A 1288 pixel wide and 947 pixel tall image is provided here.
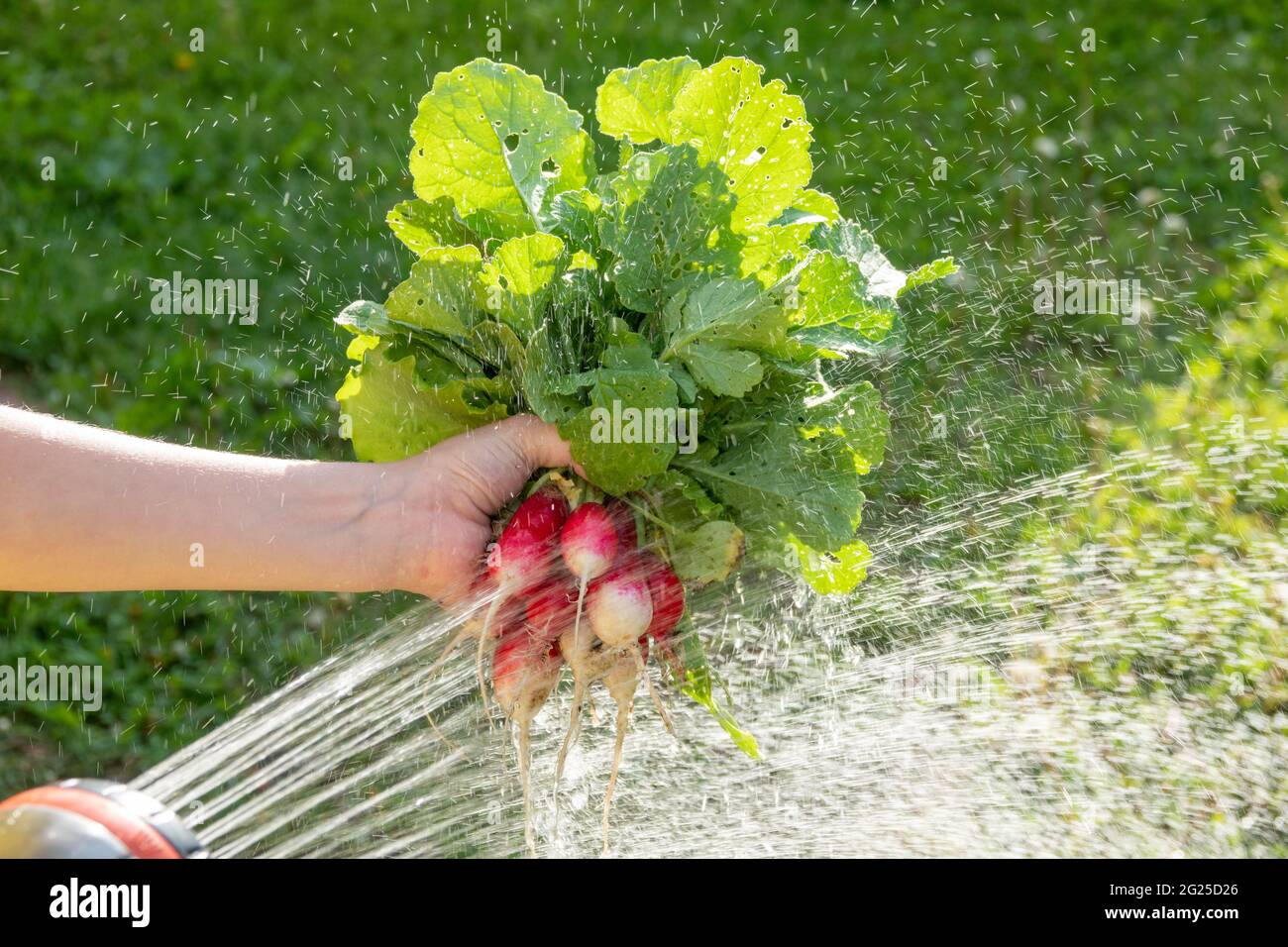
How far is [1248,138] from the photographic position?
5297 mm

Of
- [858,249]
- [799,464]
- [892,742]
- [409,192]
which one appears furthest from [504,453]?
[409,192]

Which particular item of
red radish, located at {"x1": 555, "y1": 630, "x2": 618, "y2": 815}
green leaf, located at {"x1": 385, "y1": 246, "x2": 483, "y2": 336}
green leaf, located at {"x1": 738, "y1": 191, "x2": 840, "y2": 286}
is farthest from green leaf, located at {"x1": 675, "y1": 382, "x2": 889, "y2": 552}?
green leaf, located at {"x1": 385, "y1": 246, "x2": 483, "y2": 336}

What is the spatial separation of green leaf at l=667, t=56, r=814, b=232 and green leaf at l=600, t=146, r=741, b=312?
7cm

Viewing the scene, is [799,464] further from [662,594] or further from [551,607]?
[551,607]

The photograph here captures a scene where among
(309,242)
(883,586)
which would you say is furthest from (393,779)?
(309,242)

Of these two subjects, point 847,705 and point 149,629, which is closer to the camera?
point 847,705

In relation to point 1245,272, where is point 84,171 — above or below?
above

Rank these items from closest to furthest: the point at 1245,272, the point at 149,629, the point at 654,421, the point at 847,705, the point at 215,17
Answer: the point at 654,421, the point at 847,705, the point at 149,629, the point at 1245,272, the point at 215,17

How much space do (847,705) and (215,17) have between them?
4.64 m

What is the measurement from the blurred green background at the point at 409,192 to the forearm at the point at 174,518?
1.49 metres

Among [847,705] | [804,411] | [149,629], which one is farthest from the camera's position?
[149,629]

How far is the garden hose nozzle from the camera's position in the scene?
1.70 m

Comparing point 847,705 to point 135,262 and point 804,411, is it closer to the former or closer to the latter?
point 804,411

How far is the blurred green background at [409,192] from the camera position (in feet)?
12.9
